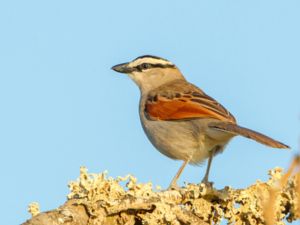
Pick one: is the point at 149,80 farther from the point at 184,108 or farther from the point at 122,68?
the point at 184,108

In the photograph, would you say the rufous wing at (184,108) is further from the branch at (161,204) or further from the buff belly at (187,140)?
the branch at (161,204)

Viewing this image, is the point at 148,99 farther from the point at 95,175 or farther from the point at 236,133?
the point at 95,175

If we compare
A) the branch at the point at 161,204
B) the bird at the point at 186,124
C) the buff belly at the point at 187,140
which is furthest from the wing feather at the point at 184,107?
the branch at the point at 161,204

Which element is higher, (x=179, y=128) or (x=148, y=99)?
(x=148, y=99)

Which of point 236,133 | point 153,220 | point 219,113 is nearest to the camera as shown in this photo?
point 153,220

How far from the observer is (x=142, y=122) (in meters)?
6.75

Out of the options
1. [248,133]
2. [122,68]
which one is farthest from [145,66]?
[248,133]

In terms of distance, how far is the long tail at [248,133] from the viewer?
164 inches

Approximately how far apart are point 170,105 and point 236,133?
1.63m

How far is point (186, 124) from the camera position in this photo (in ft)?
20.4

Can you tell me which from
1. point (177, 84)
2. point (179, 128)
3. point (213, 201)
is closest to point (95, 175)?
point (213, 201)

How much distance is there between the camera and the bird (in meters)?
5.81

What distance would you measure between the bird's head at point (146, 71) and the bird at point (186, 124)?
0.29 meters

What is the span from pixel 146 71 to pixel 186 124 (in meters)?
1.84
